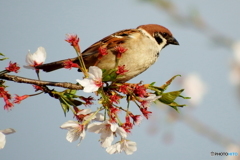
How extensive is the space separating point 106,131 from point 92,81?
33 cm

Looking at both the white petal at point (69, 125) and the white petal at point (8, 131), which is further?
the white petal at point (69, 125)

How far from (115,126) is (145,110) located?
0.30 meters

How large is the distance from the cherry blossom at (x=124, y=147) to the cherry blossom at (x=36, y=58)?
0.76 meters

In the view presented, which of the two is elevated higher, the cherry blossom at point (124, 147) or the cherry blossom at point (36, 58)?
the cherry blossom at point (36, 58)

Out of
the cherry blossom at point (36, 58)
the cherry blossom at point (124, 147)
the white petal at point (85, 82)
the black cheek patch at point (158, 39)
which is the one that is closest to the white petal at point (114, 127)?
the cherry blossom at point (124, 147)

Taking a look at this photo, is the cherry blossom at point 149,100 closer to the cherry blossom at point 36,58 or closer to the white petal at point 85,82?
the white petal at point 85,82

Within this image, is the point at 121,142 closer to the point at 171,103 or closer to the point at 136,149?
the point at 136,149

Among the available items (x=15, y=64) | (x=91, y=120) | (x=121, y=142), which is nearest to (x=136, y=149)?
(x=121, y=142)

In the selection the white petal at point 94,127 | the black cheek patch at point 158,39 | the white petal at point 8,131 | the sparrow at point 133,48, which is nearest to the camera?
the white petal at point 8,131

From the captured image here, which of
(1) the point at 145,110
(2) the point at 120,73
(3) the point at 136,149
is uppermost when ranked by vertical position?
(2) the point at 120,73

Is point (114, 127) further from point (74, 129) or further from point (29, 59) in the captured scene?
point (29, 59)

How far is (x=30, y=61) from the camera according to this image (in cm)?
290

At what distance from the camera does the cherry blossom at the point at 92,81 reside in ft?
8.07

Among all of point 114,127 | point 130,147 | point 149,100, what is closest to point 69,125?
point 114,127
